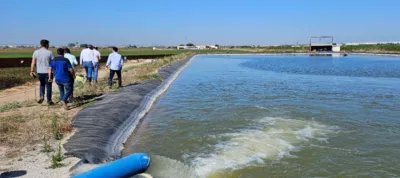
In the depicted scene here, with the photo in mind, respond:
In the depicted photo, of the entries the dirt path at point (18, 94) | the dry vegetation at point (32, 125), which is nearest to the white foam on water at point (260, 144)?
the dry vegetation at point (32, 125)

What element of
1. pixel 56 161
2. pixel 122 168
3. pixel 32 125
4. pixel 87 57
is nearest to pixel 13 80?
pixel 87 57

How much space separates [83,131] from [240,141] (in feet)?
10.1

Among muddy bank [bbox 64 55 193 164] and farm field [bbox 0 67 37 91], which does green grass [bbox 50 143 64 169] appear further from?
farm field [bbox 0 67 37 91]

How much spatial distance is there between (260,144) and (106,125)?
10.2 ft

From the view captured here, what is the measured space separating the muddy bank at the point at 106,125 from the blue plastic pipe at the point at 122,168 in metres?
0.68

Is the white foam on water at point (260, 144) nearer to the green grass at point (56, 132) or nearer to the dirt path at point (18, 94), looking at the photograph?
the green grass at point (56, 132)

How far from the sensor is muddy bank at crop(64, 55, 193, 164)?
527 cm

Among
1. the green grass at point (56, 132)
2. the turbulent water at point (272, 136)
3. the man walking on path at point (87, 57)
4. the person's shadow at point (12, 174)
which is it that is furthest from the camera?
the man walking on path at point (87, 57)

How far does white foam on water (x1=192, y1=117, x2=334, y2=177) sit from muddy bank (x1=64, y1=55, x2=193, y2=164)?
1.55 metres

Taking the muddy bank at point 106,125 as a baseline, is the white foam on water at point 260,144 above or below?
below

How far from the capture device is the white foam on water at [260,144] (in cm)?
566

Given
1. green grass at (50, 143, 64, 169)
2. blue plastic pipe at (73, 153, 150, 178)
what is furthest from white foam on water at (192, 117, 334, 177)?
green grass at (50, 143, 64, 169)

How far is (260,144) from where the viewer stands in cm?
679

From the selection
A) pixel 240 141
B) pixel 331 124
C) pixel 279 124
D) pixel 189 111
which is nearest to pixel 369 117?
pixel 331 124
